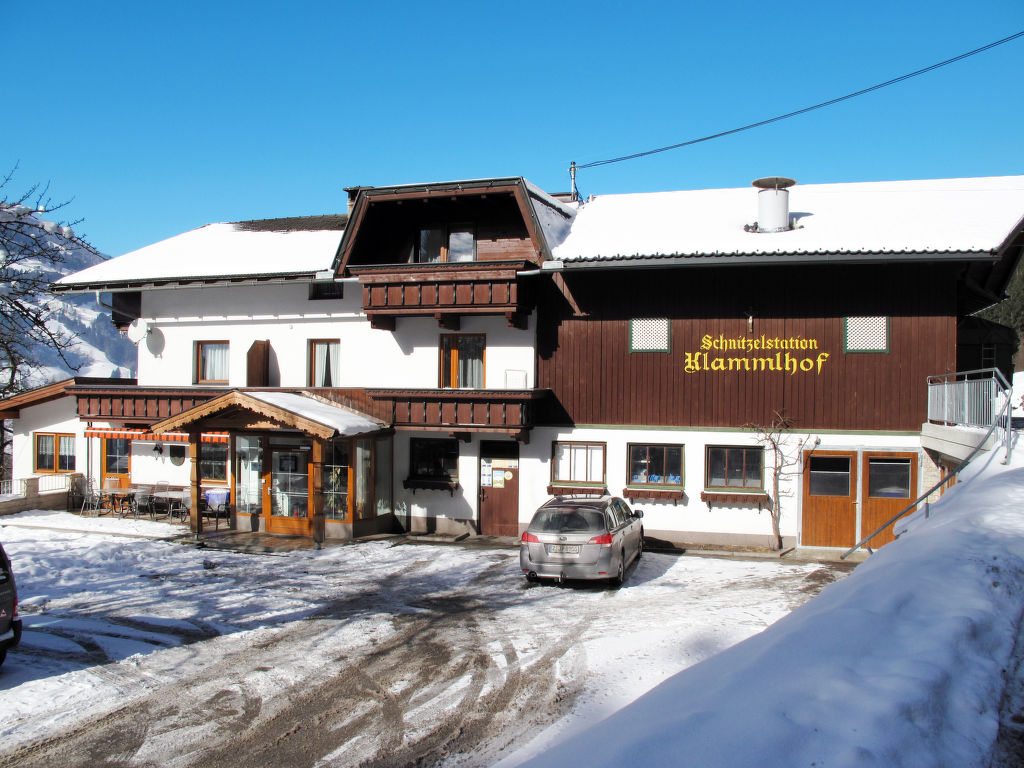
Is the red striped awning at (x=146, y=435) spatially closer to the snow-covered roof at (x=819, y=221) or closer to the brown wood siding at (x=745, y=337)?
the brown wood siding at (x=745, y=337)

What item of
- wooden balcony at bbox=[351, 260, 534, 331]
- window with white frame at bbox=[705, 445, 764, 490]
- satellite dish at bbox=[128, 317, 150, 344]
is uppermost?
wooden balcony at bbox=[351, 260, 534, 331]

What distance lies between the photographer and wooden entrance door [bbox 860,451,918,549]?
18188 millimetres

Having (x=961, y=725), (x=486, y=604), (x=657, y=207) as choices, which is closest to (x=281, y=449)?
(x=486, y=604)

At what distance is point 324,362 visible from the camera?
883 inches

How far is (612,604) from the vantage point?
44.5 feet

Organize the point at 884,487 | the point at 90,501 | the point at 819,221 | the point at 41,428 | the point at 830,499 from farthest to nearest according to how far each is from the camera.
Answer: the point at 41,428
the point at 90,501
the point at 819,221
the point at 830,499
the point at 884,487

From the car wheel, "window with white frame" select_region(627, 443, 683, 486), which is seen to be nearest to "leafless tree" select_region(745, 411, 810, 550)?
"window with white frame" select_region(627, 443, 683, 486)

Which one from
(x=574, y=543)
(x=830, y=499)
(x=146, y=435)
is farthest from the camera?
(x=146, y=435)

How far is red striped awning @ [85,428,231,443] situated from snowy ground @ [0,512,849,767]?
482 centimetres

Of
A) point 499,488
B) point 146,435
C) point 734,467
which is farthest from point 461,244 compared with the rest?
point 146,435

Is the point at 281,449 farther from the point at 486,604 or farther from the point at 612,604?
the point at 612,604

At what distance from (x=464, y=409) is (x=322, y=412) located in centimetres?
360

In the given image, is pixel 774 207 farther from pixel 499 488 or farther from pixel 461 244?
pixel 499 488

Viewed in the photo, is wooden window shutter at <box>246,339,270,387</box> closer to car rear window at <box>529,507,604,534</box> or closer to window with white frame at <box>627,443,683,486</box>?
window with white frame at <box>627,443,683,486</box>
